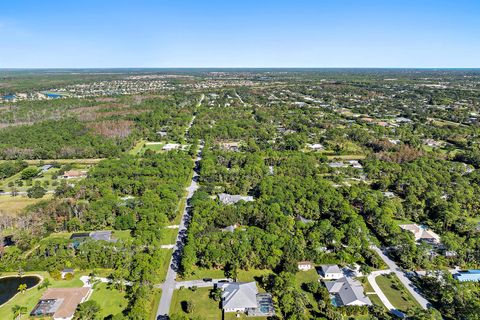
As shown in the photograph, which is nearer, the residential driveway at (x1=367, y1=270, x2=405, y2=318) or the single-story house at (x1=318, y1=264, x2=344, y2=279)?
the residential driveway at (x1=367, y1=270, x2=405, y2=318)

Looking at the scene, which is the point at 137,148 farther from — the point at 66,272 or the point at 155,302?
the point at 155,302

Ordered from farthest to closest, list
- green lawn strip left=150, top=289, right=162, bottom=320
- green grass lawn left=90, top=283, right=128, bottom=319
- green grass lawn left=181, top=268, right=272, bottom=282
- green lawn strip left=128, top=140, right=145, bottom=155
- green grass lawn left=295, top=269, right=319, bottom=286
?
1. green lawn strip left=128, top=140, right=145, bottom=155
2. green grass lawn left=181, top=268, right=272, bottom=282
3. green grass lawn left=295, top=269, right=319, bottom=286
4. green grass lawn left=90, top=283, right=128, bottom=319
5. green lawn strip left=150, top=289, right=162, bottom=320

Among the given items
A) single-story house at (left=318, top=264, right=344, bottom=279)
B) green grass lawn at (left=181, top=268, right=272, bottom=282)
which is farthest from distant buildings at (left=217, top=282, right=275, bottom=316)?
single-story house at (left=318, top=264, right=344, bottom=279)

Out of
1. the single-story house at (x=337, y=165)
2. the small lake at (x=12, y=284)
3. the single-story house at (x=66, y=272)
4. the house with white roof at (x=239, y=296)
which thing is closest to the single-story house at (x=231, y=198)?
the house with white roof at (x=239, y=296)

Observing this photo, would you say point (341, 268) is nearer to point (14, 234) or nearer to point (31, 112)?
point (14, 234)

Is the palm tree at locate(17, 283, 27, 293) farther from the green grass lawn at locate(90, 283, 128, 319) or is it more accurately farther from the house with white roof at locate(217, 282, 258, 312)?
the house with white roof at locate(217, 282, 258, 312)

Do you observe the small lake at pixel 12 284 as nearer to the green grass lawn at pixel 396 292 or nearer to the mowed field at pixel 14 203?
the mowed field at pixel 14 203
